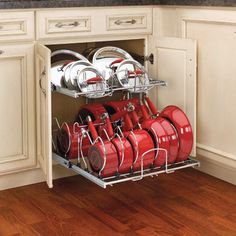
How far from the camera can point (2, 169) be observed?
104 inches

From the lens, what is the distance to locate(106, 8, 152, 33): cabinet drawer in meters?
2.81

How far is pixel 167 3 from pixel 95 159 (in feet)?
3.32

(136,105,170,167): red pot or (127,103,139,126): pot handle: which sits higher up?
(127,103,139,126): pot handle

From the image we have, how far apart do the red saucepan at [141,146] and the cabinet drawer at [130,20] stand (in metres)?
0.63

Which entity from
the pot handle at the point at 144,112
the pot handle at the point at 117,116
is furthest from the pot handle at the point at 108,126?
the pot handle at the point at 144,112

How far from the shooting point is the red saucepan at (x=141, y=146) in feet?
7.95

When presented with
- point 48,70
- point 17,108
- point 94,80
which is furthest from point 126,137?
point 17,108

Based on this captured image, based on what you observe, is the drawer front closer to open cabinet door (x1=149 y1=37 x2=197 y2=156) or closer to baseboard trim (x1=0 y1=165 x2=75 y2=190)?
open cabinet door (x1=149 y1=37 x2=197 y2=156)

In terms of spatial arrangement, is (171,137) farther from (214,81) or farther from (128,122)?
(214,81)

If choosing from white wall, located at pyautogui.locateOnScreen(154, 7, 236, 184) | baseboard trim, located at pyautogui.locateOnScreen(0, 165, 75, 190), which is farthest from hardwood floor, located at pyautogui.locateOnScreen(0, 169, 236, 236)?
white wall, located at pyautogui.locateOnScreen(154, 7, 236, 184)

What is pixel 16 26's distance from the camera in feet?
8.32

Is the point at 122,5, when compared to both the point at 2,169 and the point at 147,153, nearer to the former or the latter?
the point at 147,153

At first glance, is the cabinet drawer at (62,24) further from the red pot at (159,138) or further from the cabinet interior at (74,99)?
the red pot at (159,138)

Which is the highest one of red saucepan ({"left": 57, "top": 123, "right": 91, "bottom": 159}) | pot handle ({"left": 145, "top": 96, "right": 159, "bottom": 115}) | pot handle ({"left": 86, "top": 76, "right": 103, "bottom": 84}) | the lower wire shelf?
pot handle ({"left": 86, "top": 76, "right": 103, "bottom": 84})
